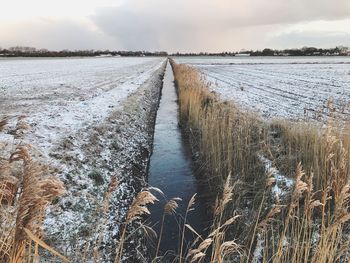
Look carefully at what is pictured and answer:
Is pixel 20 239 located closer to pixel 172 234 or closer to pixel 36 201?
pixel 36 201

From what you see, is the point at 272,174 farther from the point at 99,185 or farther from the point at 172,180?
the point at 172,180

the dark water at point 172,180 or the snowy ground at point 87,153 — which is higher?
the snowy ground at point 87,153

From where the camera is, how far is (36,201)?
2.06 metres

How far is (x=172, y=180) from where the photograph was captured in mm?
9422

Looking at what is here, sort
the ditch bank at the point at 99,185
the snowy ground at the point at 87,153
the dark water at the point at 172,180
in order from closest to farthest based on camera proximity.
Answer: the ditch bank at the point at 99,185, the snowy ground at the point at 87,153, the dark water at the point at 172,180

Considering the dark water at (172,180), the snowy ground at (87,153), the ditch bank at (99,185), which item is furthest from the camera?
the dark water at (172,180)

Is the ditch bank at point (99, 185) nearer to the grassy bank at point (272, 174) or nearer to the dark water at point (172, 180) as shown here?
the dark water at point (172, 180)

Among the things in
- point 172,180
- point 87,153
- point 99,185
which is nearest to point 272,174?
point 99,185

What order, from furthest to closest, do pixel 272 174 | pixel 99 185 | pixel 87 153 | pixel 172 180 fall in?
pixel 172 180, pixel 87 153, pixel 99 185, pixel 272 174

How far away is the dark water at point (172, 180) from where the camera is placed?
6617 millimetres

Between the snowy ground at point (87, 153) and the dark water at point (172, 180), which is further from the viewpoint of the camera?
the dark water at point (172, 180)

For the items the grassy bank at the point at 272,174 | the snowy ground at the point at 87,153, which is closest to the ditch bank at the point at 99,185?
the snowy ground at the point at 87,153

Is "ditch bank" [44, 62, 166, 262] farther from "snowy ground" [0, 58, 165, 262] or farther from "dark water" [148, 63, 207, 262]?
"dark water" [148, 63, 207, 262]

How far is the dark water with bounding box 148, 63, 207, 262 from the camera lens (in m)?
6.62
